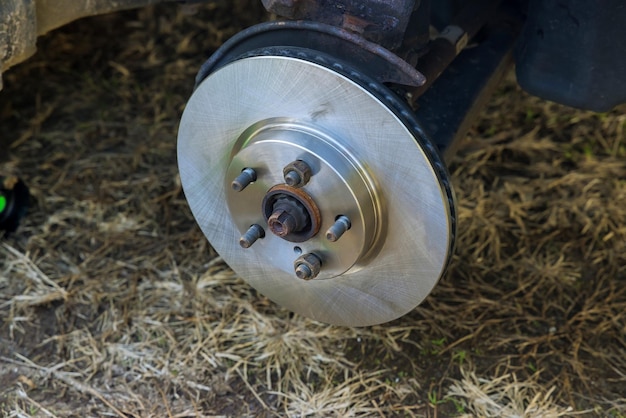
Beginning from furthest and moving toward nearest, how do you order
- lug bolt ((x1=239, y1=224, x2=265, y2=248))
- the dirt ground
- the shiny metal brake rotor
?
the dirt ground → lug bolt ((x1=239, y1=224, x2=265, y2=248)) → the shiny metal brake rotor

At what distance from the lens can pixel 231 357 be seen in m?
1.52

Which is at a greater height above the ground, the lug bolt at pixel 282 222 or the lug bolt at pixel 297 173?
the lug bolt at pixel 297 173

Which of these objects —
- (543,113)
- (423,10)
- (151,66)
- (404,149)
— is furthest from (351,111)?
(151,66)

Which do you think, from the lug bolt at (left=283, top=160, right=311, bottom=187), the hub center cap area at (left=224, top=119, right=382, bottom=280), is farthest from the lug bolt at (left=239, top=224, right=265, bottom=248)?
the lug bolt at (left=283, top=160, right=311, bottom=187)

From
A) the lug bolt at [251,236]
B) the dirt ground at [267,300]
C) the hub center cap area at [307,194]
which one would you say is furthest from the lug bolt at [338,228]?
the dirt ground at [267,300]

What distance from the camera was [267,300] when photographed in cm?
162

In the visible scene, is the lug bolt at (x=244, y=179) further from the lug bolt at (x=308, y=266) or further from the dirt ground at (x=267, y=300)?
the dirt ground at (x=267, y=300)

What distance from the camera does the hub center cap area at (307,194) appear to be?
113cm

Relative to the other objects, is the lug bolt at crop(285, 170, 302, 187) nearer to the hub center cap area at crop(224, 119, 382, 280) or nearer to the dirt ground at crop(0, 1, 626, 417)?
the hub center cap area at crop(224, 119, 382, 280)

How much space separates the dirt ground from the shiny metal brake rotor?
0.85 feet

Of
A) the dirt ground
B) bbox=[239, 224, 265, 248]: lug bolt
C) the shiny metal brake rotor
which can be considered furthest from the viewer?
the dirt ground

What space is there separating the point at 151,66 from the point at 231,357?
1113mm

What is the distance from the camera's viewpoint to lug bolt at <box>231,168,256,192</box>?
1.17 metres

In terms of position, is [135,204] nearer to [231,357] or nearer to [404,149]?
[231,357]
